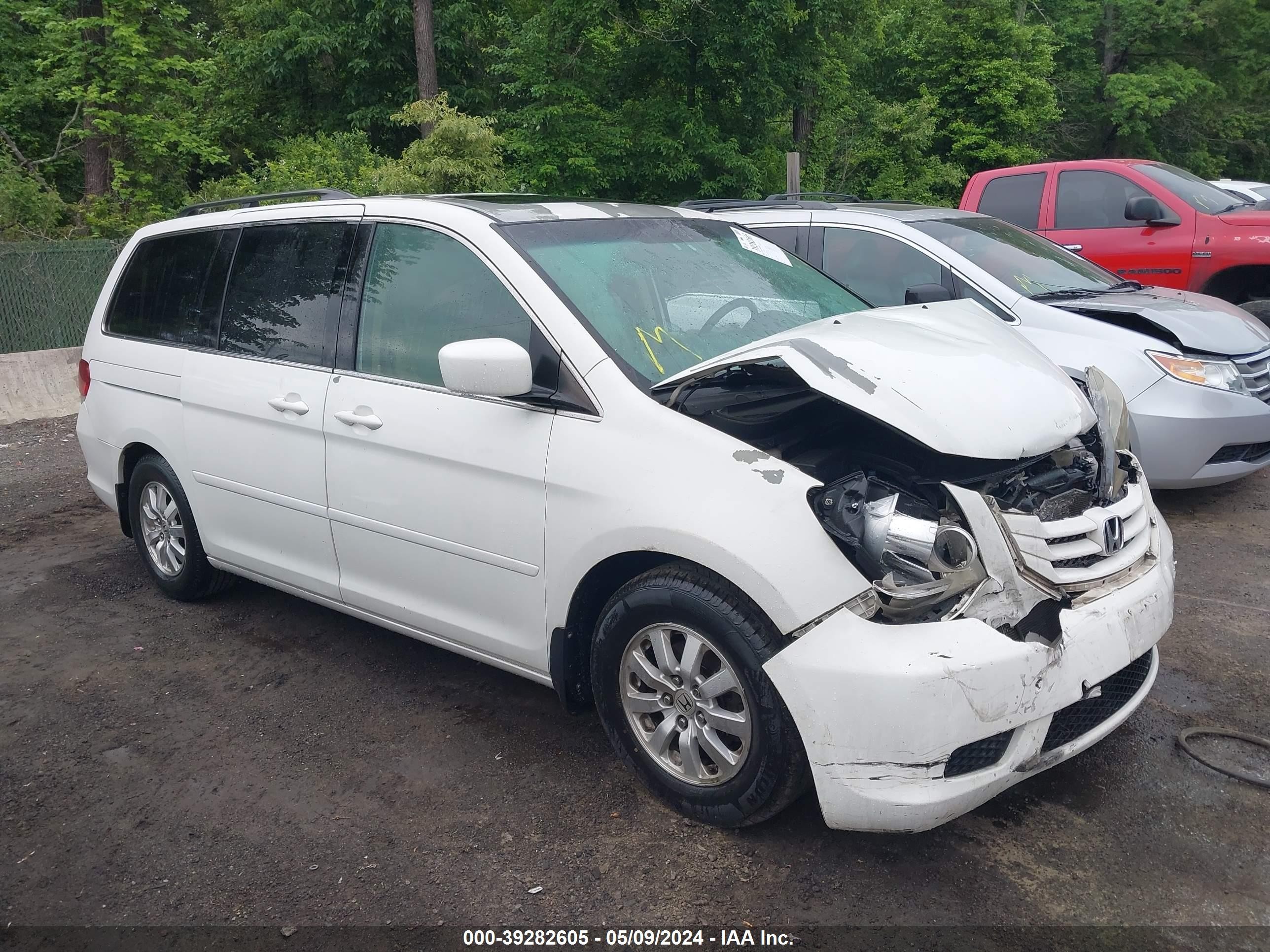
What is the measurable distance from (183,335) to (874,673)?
145 inches

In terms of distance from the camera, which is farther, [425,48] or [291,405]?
[425,48]

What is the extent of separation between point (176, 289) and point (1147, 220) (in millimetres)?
7406

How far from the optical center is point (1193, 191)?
28.8 feet

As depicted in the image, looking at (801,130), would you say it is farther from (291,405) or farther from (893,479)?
(893,479)

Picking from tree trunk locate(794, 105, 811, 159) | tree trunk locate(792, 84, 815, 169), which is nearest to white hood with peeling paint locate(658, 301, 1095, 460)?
tree trunk locate(792, 84, 815, 169)

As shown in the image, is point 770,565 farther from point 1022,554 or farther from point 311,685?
point 311,685

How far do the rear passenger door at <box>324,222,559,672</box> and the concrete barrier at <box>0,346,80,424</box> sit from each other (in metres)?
7.29

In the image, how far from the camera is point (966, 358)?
318 cm

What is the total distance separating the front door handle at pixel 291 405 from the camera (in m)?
4.02

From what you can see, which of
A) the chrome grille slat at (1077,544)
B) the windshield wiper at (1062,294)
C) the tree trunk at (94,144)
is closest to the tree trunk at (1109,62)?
the tree trunk at (94,144)

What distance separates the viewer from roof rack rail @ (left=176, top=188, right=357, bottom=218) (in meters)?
4.61

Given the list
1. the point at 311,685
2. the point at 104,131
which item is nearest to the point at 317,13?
the point at 104,131

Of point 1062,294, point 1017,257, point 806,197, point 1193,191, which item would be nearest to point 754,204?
point 806,197

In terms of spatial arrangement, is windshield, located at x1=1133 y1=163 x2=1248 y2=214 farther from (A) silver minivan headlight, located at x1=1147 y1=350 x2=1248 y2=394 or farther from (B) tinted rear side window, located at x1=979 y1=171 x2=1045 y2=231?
(A) silver minivan headlight, located at x1=1147 y1=350 x2=1248 y2=394
